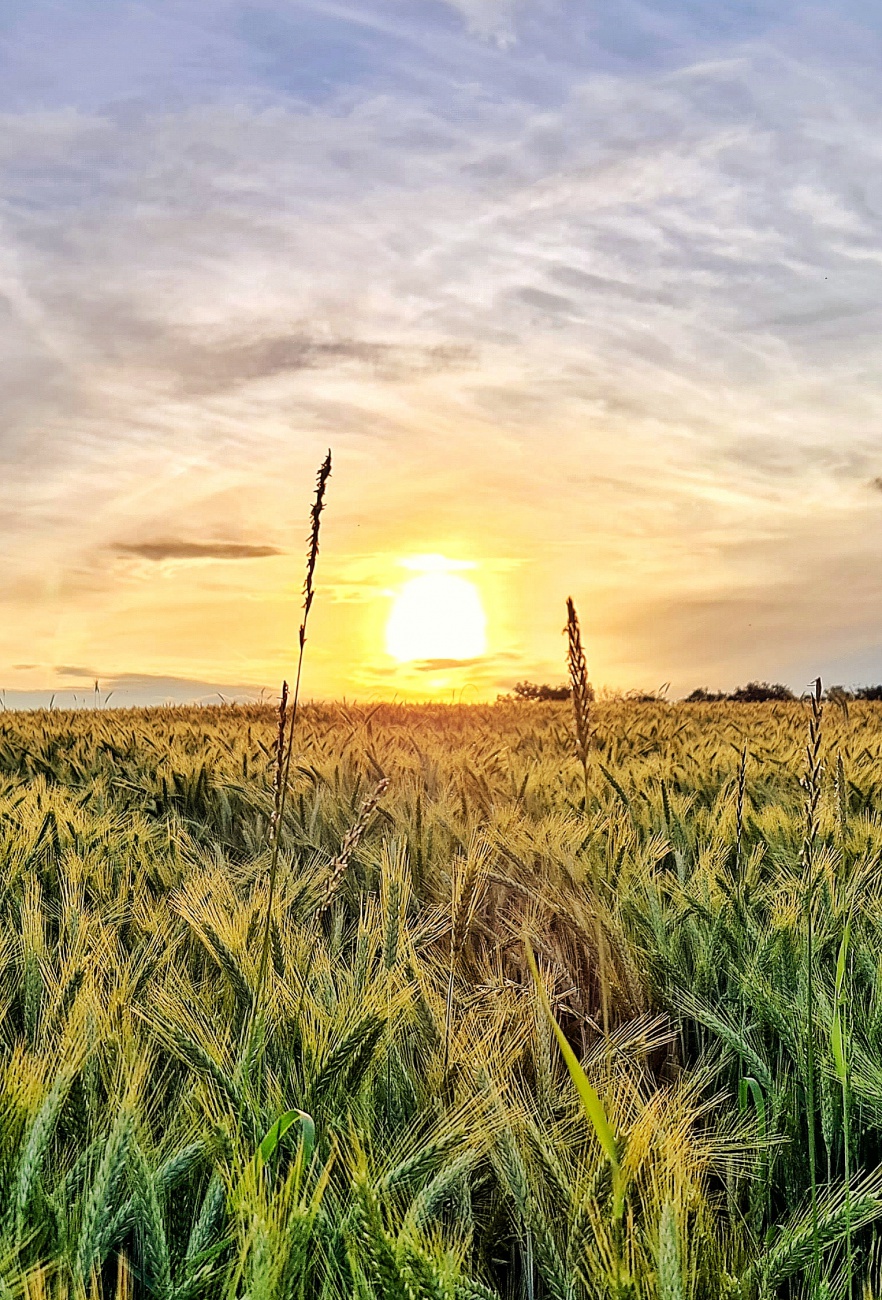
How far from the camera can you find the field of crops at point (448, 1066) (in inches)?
41.6

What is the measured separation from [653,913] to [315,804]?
1.49 meters

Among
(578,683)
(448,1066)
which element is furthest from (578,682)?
(448,1066)

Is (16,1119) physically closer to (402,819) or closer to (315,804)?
(402,819)

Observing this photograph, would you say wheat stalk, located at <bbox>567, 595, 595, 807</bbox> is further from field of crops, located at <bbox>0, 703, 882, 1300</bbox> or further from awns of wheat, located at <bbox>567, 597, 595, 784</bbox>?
field of crops, located at <bbox>0, 703, 882, 1300</bbox>

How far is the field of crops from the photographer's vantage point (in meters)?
1.06

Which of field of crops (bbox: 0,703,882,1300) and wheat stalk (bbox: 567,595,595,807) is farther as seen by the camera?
wheat stalk (bbox: 567,595,595,807)

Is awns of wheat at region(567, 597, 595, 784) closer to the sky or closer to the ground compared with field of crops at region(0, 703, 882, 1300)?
closer to the sky

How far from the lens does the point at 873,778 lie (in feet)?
12.3

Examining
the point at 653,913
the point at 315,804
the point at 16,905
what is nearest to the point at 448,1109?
the point at 653,913

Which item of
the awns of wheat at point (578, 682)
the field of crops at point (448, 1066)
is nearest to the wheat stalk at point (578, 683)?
the awns of wheat at point (578, 682)

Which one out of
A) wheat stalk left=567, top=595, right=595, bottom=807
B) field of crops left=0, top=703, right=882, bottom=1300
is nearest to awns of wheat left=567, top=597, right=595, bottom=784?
wheat stalk left=567, top=595, right=595, bottom=807

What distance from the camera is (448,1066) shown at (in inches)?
54.9

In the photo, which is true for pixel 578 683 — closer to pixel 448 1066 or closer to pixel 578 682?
pixel 578 682

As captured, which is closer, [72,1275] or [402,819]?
[72,1275]
